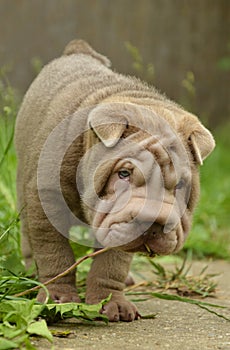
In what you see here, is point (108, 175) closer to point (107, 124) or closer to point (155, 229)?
point (107, 124)

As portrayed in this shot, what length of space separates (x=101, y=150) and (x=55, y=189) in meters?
0.32

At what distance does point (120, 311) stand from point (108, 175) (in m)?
0.62

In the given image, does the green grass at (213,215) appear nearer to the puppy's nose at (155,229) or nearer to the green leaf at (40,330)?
the puppy's nose at (155,229)

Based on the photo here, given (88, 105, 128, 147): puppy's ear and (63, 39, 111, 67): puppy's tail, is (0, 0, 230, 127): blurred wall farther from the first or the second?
(88, 105, 128, 147): puppy's ear

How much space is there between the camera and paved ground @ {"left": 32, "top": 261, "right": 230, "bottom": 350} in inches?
113

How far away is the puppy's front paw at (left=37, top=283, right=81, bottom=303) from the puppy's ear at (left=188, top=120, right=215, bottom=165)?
821mm

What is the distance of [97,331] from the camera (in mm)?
3137

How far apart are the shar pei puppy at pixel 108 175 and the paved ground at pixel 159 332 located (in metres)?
0.18

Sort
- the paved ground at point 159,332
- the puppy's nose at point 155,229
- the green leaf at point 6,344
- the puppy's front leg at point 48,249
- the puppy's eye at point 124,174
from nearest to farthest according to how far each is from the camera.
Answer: the green leaf at point 6,344 < the paved ground at point 159,332 < the puppy's nose at point 155,229 < the puppy's eye at point 124,174 < the puppy's front leg at point 48,249

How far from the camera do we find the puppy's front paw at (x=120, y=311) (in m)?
3.45

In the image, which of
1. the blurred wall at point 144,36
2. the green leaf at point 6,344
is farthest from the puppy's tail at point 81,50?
the blurred wall at point 144,36

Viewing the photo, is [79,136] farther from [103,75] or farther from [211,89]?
[211,89]

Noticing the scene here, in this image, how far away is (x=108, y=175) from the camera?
3.32 metres

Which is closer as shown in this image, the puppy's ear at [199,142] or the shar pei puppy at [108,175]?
the shar pei puppy at [108,175]
